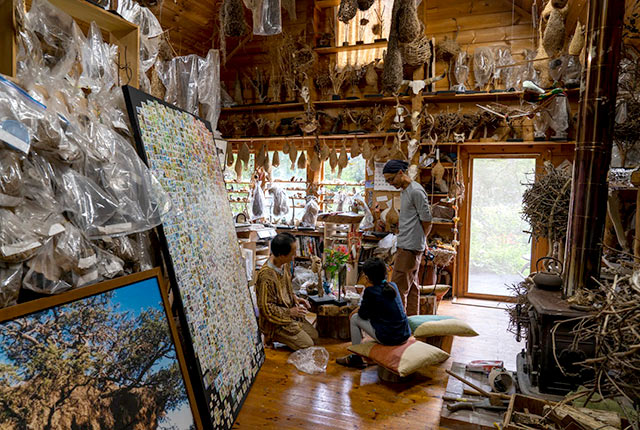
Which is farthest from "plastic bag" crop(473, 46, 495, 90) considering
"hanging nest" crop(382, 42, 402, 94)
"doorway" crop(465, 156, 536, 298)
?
"hanging nest" crop(382, 42, 402, 94)

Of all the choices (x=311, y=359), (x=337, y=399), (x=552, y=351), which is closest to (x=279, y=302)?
(x=311, y=359)

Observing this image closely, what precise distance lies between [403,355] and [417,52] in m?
3.87

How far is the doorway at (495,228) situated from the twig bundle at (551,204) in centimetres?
280

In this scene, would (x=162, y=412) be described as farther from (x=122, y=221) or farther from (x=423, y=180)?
(x=423, y=180)

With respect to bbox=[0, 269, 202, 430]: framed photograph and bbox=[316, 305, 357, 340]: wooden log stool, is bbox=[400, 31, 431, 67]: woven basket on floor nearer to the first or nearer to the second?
bbox=[316, 305, 357, 340]: wooden log stool

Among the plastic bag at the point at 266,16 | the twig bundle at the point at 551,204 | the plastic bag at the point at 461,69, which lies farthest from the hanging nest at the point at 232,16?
the twig bundle at the point at 551,204

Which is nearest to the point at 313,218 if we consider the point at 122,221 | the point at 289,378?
the point at 289,378

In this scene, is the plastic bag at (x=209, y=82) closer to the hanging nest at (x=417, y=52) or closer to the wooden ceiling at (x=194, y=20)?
the wooden ceiling at (x=194, y=20)

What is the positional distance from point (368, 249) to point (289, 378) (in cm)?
296

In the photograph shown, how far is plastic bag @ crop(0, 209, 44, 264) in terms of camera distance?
1180 millimetres

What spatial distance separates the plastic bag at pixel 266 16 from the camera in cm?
356

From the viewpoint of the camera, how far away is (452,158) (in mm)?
5449

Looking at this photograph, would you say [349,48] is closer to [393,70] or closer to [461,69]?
[393,70]

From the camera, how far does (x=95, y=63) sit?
1836 mm
